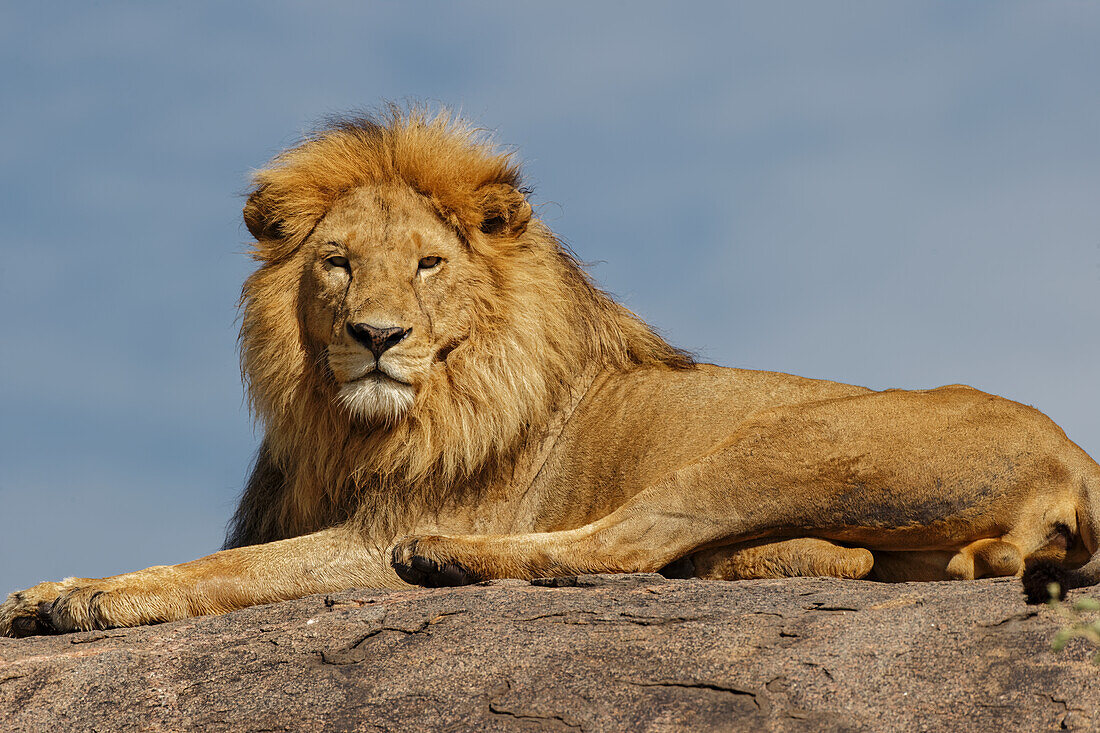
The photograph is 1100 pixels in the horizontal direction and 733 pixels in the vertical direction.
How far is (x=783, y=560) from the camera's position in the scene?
17.2 ft

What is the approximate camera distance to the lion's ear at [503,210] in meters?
6.26

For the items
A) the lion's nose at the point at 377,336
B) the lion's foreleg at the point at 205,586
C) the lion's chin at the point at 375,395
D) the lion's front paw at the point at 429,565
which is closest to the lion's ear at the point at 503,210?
the lion's nose at the point at 377,336

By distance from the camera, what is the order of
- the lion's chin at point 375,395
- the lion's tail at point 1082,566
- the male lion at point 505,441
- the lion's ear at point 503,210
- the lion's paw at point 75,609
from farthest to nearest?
the lion's ear at point 503,210, the lion's chin at point 375,395, the male lion at point 505,441, the lion's paw at point 75,609, the lion's tail at point 1082,566

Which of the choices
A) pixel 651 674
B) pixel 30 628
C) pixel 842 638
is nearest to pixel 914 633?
pixel 842 638

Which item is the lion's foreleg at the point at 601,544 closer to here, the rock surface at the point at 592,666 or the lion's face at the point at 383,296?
the rock surface at the point at 592,666

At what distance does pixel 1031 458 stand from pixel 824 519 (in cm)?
89

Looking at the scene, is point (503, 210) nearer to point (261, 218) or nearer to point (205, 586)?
point (261, 218)

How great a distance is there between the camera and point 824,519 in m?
5.20

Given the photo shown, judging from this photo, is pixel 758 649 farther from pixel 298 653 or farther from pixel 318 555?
pixel 318 555

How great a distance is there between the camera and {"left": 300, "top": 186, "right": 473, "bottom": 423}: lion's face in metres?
5.55

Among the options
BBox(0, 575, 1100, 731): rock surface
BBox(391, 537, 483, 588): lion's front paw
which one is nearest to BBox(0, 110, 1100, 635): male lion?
BBox(391, 537, 483, 588): lion's front paw

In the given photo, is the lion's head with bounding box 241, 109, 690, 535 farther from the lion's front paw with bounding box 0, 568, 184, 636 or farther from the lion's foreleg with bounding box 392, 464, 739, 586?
the lion's front paw with bounding box 0, 568, 184, 636

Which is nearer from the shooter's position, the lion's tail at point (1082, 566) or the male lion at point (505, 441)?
the lion's tail at point (1082, 566)

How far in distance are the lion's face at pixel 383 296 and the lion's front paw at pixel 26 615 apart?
58.7 inches
